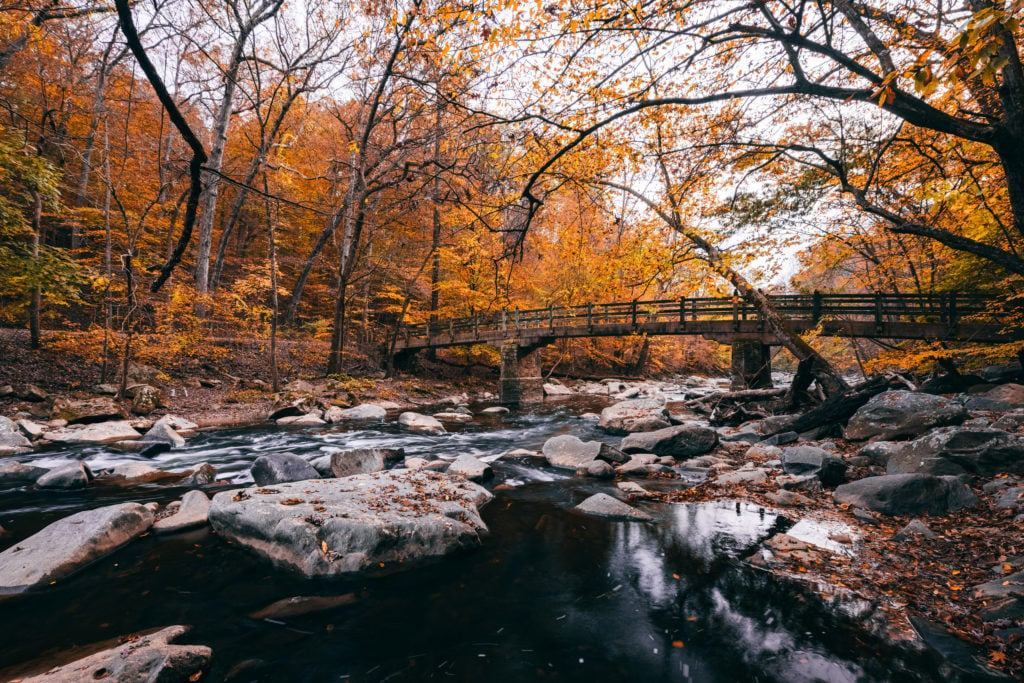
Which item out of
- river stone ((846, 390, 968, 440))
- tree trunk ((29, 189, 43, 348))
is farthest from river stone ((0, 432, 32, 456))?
river stone ((846, 390, 968, 440))

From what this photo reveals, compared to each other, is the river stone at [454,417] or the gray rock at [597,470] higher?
the gray rock at [597,470]

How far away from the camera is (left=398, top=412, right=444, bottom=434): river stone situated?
948 centimetres

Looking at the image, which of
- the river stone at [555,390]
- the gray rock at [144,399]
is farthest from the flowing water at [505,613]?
the river stone at [555,390]

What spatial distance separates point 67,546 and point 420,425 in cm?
669

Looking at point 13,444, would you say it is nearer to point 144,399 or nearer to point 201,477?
point 144,399

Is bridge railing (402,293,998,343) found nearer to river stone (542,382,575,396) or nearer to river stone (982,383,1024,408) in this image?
river stone (982,383,1024,408)

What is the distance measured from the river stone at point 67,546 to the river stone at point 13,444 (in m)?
5.05

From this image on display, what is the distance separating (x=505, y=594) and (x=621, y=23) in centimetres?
478

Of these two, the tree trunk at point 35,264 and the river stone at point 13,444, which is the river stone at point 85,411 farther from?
the tree trunk at point 35,264

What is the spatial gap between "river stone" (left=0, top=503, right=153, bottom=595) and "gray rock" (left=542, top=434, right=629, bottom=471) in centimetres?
492

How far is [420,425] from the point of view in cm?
966

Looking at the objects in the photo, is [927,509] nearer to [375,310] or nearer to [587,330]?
[587,330]

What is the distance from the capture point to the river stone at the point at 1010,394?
6.83m

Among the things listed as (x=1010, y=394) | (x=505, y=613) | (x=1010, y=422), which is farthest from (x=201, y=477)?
(x=1010, y=394)
